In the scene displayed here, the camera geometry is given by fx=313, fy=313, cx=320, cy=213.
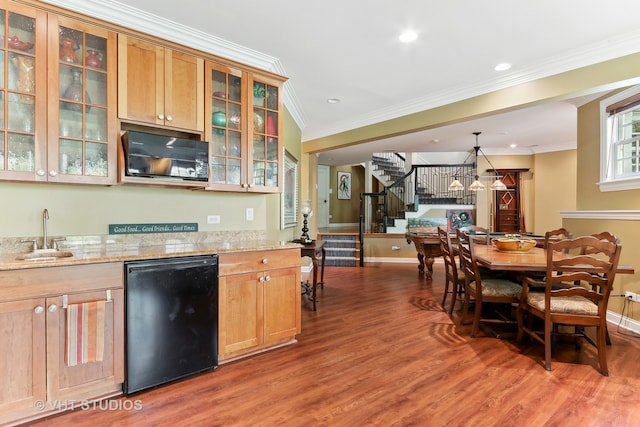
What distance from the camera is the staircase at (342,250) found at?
7.03m

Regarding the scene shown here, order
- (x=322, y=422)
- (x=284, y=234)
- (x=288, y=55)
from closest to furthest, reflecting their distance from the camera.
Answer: (x=322, y=422)
(x=288, y=55)
(x=284, y=234)

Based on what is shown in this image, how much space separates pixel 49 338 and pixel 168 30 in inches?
94.7

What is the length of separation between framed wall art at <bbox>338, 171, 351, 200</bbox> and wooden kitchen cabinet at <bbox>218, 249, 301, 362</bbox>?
8.48 metres

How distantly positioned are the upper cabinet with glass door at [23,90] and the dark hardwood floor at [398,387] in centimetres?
162

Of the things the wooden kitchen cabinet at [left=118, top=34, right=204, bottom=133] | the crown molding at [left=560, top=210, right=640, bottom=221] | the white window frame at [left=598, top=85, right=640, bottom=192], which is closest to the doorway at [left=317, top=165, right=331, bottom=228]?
the crown molding at [left=560, top=210, right=640, bottom=221]

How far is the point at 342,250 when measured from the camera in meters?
7.16

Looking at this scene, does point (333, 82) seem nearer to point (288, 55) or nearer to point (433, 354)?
point (288, 55)

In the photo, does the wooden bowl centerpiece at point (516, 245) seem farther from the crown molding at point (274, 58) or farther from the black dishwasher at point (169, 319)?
the black dishwasher at point (169, 319)

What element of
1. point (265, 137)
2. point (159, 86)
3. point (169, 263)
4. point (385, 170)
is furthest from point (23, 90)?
point (385, 170)

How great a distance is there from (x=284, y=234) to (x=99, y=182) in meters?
2.49

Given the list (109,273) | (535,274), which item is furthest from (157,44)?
(535,274)

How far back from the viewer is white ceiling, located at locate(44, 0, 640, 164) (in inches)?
92.5

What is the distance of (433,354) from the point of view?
269cm

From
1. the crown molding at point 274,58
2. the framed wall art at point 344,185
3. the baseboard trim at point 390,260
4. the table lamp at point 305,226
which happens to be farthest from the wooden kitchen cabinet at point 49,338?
the framed wall art at point 344,185
